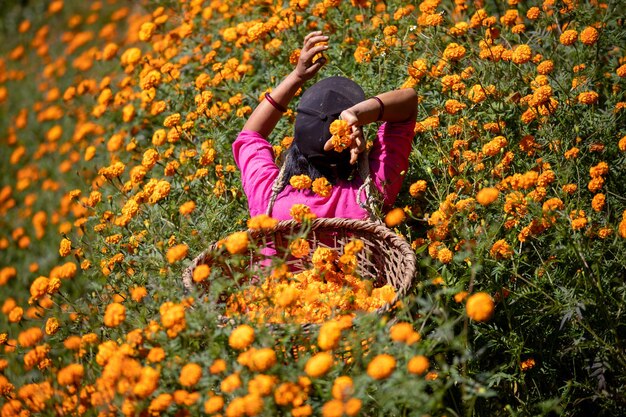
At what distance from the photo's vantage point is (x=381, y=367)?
1731 millimetres

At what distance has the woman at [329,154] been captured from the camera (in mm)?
2656

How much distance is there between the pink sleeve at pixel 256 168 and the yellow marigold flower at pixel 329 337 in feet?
3.57

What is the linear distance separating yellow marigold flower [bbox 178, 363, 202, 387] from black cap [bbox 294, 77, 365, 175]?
1.09m

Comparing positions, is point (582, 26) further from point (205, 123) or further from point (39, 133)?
point (39, 133)

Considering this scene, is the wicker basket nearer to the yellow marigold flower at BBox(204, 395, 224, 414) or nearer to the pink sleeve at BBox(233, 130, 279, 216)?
the pink sleeve at BBox(233, 130, 279, 216)

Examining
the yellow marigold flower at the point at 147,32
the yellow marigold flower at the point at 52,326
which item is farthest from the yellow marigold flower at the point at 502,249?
the yellow marigold flower at the point at 147,32

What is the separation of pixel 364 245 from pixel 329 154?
39 centimetres

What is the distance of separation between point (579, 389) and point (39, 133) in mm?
5213

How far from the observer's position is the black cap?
265 centimetres

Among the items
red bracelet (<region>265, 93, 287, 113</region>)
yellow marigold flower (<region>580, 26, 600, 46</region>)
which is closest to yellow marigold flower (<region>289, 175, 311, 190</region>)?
red bracelet (<region>265, 93, 287, 113</region>)

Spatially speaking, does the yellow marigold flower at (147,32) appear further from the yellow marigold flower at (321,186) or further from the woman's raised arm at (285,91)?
the yellow marigold flower at (321,186)

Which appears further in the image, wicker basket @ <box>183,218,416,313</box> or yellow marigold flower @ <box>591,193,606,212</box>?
wicker basket @ <box>183,218,416,313</box>

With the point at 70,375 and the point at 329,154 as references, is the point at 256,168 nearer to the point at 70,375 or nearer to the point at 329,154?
the point at 329,154

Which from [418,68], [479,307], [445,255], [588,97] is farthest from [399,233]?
[479,307]
